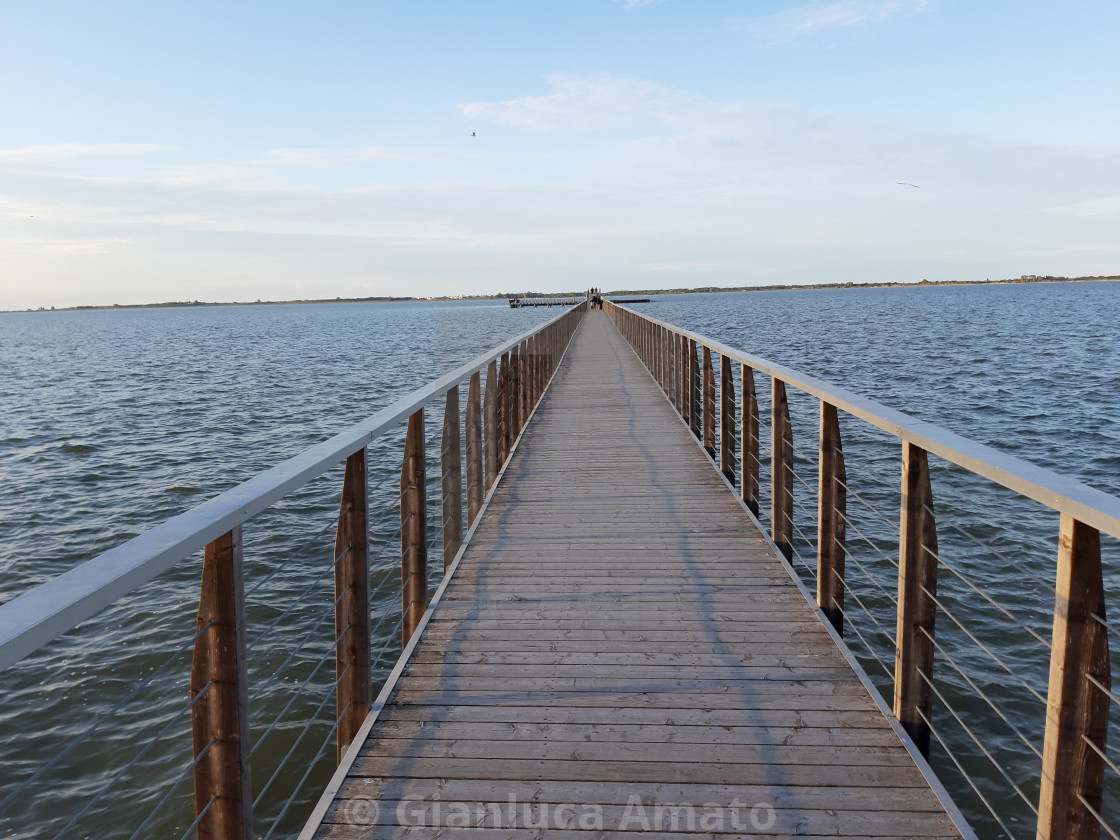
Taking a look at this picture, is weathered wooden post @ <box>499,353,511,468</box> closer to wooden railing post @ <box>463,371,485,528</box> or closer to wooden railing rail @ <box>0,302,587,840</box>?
wooden railing post @ <box>463,371,485,528</box>

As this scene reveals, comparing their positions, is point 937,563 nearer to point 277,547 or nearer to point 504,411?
point 504,411

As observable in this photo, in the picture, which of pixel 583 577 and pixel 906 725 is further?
pixel 583 577

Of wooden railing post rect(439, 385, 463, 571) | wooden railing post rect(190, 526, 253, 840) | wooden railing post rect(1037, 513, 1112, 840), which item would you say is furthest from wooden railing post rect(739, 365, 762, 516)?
wooden railing post rect(190, 526, 253, 840)

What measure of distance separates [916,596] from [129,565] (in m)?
2.12

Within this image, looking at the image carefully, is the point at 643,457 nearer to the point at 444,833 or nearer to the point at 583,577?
the point at 583,577

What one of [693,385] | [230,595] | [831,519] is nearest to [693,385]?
[693,385]

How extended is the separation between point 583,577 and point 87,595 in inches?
110

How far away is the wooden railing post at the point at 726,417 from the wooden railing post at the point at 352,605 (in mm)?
3386

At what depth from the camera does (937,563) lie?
102 inches

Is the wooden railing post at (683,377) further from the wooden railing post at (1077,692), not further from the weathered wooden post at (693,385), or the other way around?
the wooden railing post at (1077,692)

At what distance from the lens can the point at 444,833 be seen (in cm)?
198

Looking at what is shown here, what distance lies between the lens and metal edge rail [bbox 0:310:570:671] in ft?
3.61

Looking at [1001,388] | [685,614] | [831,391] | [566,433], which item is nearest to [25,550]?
[566,433]

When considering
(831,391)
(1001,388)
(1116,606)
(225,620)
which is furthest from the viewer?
(1001,388)
